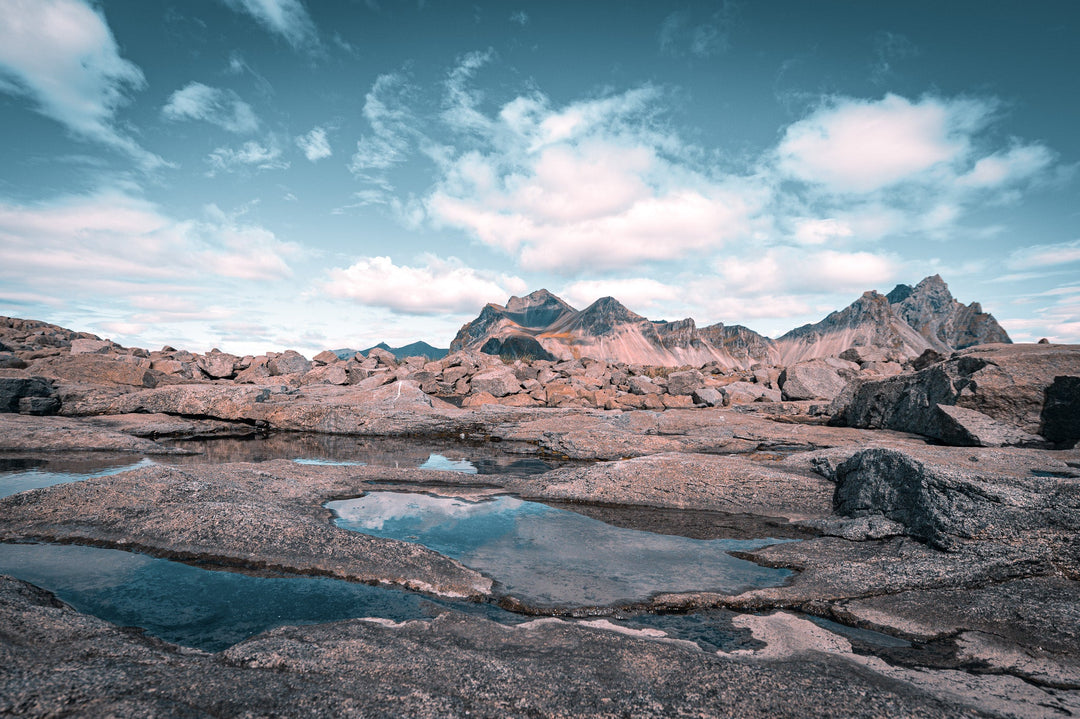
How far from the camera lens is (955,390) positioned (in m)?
18.7

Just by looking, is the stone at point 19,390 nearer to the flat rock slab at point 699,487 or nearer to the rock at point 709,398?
the flat rock slab at point 699,487

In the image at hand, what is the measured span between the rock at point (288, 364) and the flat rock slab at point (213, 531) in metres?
43.0

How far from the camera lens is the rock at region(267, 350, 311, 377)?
5088 centimetres

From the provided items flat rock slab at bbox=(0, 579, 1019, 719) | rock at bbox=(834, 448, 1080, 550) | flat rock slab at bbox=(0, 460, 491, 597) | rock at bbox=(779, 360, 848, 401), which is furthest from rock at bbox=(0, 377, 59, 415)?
rock at bbox=(779, 360, 848, 401)

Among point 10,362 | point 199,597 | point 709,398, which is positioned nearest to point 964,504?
point 199,597

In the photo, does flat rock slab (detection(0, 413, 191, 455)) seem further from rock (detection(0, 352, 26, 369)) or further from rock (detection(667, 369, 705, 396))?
rock (detection(667, 369, 705, 396))

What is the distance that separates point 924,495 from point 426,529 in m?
10.2

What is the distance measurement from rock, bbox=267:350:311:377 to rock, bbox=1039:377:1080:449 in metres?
54.5

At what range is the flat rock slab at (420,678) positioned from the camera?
398 cm

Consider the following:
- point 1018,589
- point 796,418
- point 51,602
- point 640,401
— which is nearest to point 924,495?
point 1018,589

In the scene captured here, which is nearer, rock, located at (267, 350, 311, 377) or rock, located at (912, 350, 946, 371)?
rock, located at (912, 350, 946, 371)

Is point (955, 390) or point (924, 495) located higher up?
point (955, 390)

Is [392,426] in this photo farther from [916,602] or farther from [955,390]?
[955,390]

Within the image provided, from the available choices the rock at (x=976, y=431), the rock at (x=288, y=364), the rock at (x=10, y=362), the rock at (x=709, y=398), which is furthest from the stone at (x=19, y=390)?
the rock at (x=709, y=398)
